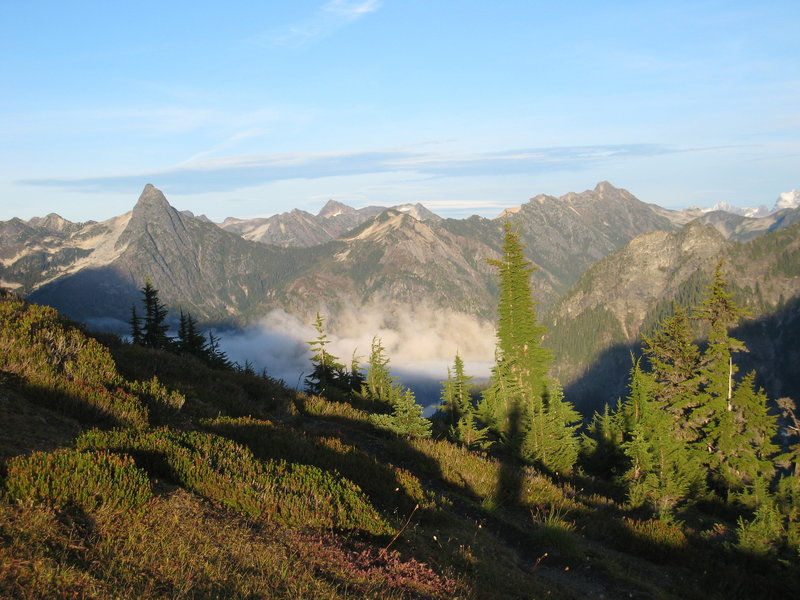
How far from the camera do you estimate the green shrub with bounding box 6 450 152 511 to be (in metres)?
5.55

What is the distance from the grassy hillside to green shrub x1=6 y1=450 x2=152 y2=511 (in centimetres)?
2

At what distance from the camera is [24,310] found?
12.3 meters

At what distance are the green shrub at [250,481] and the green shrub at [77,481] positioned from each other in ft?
2.90

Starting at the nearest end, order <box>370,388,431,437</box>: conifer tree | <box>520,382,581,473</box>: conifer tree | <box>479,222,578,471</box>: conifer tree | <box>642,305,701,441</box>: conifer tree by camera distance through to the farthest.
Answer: <box>370,388,431,437</box>: conifer tree, <box>520,382,581,473</box>: conifer tree, <box>642,305,701,441</box>: conifer tree, <box>479,222,578,471</box>: conifer tree

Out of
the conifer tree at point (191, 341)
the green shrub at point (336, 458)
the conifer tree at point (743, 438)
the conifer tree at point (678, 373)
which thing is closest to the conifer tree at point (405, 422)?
the green shrub at point (336, 458)

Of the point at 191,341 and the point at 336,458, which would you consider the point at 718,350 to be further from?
the point at 191,341

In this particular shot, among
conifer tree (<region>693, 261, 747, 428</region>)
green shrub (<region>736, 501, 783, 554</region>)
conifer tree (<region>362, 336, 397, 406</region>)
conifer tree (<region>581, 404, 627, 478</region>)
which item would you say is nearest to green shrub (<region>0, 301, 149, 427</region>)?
green shrub (<region>736, 501, 783, 554</region>)

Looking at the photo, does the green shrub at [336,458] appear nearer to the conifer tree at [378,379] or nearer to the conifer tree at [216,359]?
the conifer tree at [216,359]

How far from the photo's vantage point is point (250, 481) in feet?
24.1

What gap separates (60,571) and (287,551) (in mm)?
2260

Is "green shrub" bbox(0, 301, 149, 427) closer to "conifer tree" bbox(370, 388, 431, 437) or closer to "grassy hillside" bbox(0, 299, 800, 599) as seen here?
"grassy hillside" bbox(0, 299, 800, 599)

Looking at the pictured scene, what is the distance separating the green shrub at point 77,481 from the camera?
→ 5.55m

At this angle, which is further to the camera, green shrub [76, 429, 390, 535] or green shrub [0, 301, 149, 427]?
green shrub [0, 301, 149, 427]

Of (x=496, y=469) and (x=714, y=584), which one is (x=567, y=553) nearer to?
(x=714, y=584)
